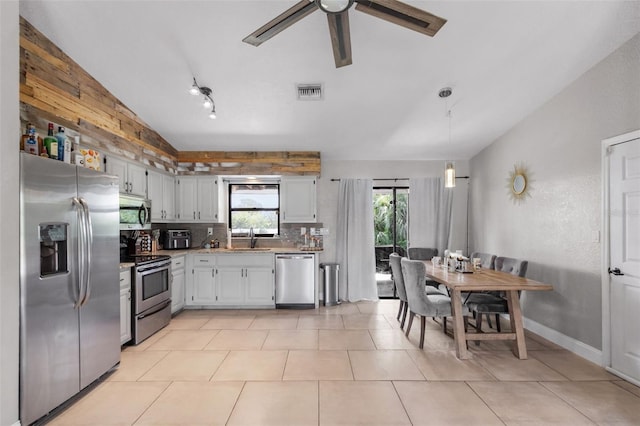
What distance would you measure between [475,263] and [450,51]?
8.04 ft

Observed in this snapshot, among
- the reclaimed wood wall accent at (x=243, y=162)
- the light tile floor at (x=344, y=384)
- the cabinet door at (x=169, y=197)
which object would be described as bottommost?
the light tile floor at (x=344, y=384)

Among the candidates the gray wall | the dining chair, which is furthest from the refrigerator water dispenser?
the gray wall

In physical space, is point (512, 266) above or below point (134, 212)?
below

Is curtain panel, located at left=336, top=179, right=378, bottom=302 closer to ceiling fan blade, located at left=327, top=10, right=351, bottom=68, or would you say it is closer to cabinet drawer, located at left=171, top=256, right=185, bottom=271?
cabinet drawer, located at left=171, top=256, right=185, bottom=271

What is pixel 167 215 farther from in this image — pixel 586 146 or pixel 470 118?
pixel 586 146

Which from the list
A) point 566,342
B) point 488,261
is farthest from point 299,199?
point 566,342

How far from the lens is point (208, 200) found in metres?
4.94

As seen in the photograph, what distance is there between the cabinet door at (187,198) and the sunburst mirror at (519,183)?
4761 mm

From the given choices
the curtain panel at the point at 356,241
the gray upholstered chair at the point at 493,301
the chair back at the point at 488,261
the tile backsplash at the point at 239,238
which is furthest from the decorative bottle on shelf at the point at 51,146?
the chair back at the point at 488,261

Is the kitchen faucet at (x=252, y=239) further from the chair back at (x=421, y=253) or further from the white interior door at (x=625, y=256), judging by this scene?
the white interior door at (x=625, y=256)

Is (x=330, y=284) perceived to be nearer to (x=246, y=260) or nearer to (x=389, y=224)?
(x=246, y=260)

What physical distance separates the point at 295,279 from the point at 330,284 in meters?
0.63

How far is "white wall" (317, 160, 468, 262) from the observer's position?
5.34 m

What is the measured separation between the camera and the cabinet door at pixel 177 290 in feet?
14.0
